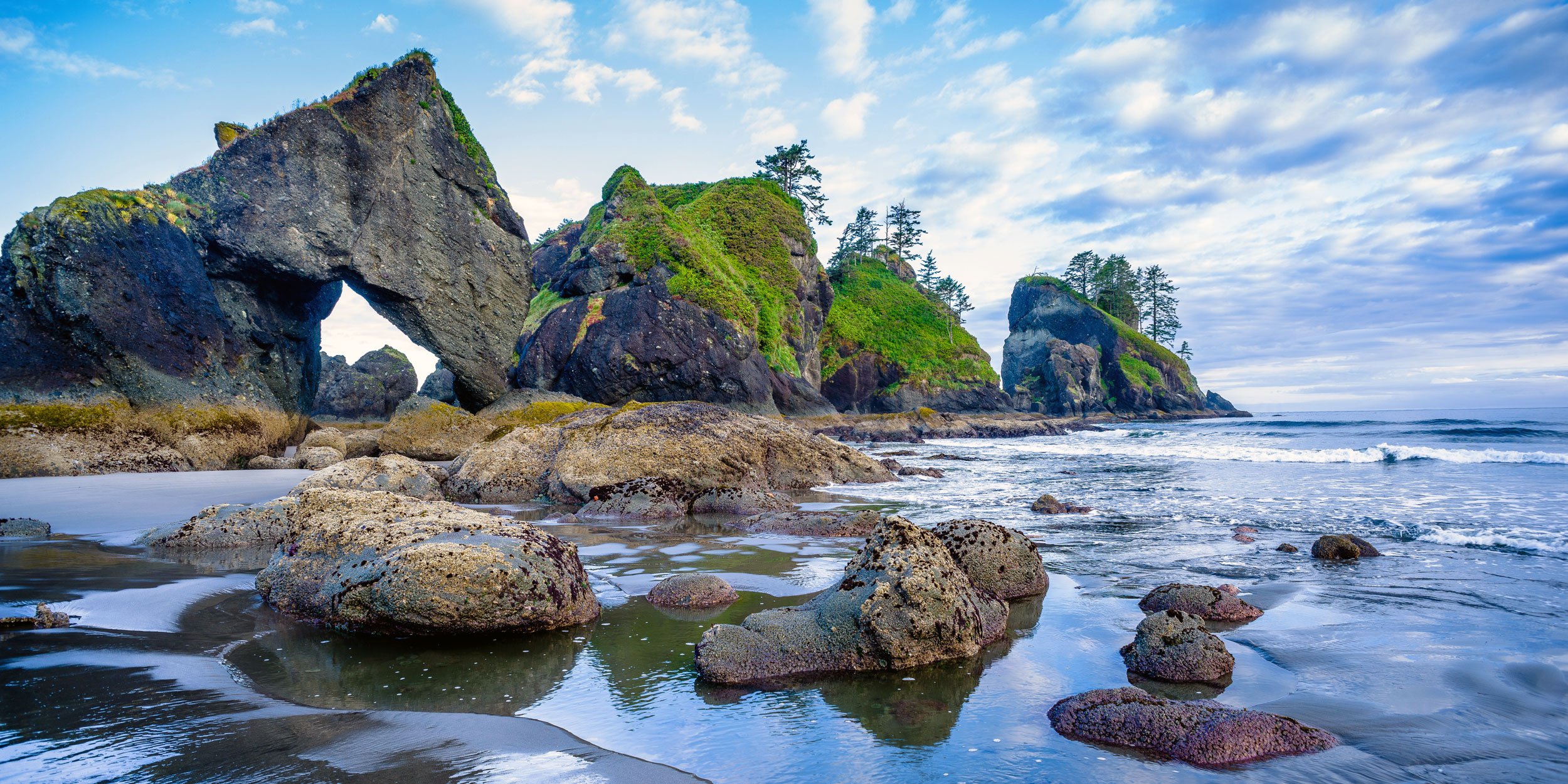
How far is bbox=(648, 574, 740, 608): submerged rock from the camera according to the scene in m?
4.45

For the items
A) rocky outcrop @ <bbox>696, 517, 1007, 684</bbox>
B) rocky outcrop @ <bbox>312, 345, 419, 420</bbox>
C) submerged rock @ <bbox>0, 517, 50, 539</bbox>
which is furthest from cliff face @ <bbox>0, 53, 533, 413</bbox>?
rocky outcrop @ <bbox>312, 345, 419, 420</bbox>

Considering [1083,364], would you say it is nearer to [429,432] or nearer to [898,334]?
[898,334]

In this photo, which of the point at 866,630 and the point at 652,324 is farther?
the point at 652,324

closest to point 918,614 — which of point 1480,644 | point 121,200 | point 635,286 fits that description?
point 1480,644

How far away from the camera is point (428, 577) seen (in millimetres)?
3648

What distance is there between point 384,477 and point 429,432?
19.1ft

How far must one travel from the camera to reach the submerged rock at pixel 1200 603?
4238mm

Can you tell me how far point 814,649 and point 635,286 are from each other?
29980 mm

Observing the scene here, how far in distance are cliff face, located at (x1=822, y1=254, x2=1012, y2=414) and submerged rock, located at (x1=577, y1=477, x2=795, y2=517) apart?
4546 centimetres

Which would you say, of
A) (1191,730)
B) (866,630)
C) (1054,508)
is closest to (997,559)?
(866,630)

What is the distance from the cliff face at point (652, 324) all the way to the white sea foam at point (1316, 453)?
14.0m

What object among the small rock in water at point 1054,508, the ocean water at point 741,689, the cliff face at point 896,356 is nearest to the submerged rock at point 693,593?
the ocean water at point 741,689

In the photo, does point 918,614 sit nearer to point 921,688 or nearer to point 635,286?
point 921,688

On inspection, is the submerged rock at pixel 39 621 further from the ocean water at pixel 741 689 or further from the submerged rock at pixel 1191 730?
the submerged rock at pixel 1191 730
